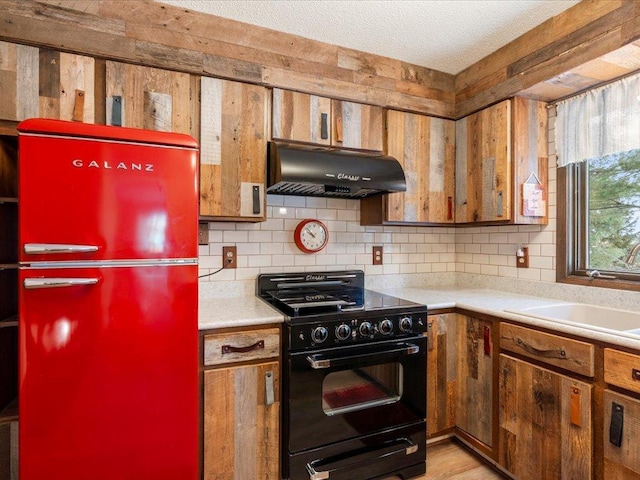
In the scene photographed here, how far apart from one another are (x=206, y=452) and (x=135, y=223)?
107 centimetres

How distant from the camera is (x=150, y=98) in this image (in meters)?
1.76

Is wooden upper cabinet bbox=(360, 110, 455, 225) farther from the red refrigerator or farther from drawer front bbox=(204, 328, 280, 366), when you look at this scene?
the red refrigerator

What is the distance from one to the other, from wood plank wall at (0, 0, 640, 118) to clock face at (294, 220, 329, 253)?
83 cm

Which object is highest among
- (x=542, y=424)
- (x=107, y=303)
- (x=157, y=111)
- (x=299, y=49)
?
(x=299, y=49)

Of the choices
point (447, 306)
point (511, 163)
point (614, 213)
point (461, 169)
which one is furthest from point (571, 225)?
point (447, 306)

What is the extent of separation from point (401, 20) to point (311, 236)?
4.54 ft

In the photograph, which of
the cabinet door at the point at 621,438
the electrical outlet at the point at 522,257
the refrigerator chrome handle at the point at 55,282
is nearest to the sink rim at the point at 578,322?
the cabinet door at the point at 621,438

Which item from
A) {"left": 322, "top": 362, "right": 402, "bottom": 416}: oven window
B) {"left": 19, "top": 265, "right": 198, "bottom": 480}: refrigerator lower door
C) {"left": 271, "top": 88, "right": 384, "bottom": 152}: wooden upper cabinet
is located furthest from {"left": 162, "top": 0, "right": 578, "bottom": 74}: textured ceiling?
A: {"left": 322, "top": 362, "right": 402, "bottom": 416}: oven window

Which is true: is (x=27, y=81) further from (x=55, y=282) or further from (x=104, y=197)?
(x=55, y=282)

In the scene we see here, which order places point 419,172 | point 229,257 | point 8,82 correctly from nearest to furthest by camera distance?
point 8,82, point 229,257, point 419,172

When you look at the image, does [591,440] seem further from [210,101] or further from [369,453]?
[210,101]

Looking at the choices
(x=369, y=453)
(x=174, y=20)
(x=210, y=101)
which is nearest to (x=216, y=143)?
(x=210, y=101)

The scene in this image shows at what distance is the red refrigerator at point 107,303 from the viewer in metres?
1.27

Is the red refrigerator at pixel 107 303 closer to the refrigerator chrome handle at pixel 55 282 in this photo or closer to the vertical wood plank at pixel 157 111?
the refrigerator chrome handle at pixel 55 282
